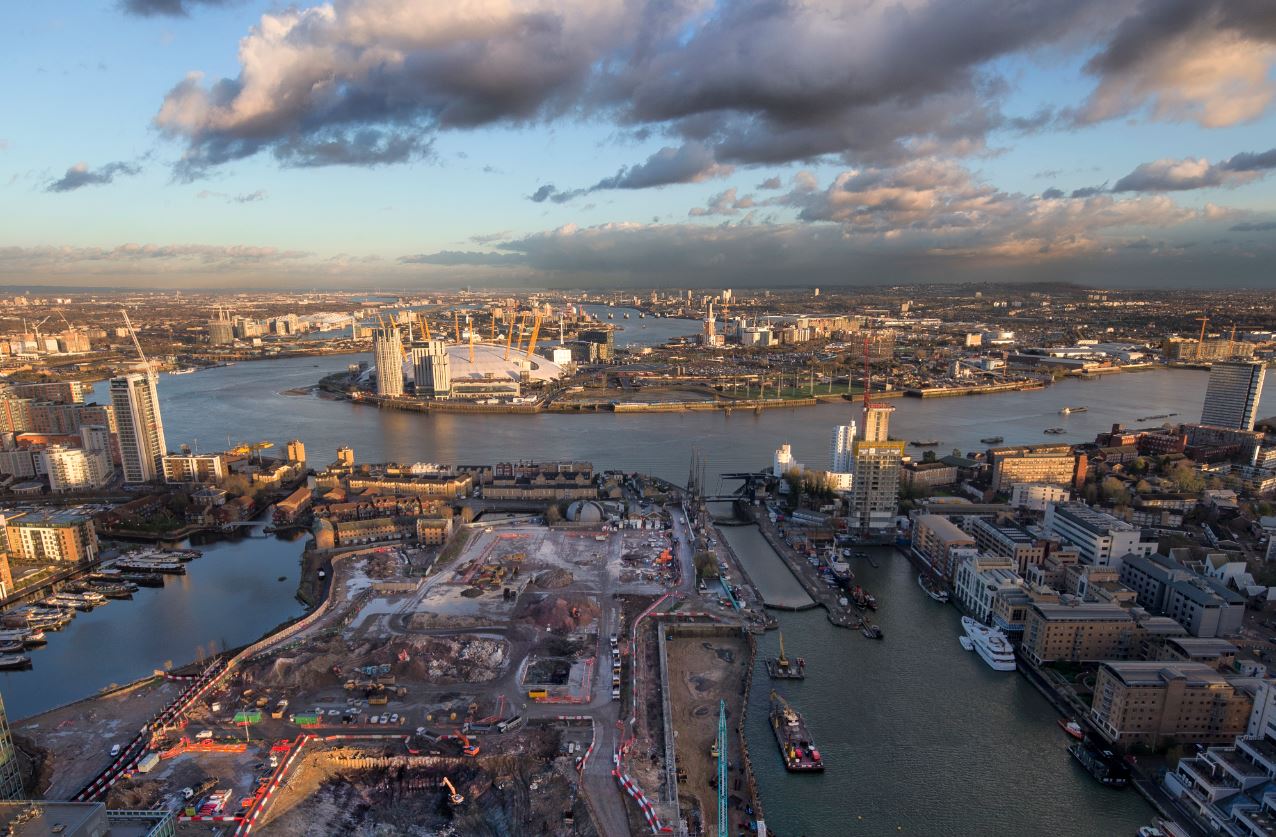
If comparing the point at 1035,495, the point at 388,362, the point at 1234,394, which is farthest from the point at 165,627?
the point at 1234,394

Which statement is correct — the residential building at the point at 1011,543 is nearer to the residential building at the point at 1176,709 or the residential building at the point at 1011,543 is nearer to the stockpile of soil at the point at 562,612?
the residential building at the point at 1176,709

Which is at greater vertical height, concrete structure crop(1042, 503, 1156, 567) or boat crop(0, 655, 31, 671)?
concrete structure crop(1042, 503, 1156, 567)

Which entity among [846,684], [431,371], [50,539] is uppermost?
[431,371]

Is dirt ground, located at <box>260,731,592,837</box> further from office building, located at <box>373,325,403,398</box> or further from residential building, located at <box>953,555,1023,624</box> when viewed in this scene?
office building, located at <box>373,325,403,398</box>

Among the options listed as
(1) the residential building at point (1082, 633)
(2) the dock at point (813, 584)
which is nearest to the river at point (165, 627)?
(2) the dock at point (813, 584)

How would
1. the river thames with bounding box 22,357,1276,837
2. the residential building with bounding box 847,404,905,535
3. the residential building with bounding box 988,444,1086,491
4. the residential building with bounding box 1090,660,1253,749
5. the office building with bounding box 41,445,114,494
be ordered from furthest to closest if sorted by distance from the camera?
the office building with bounding box 41,445,114,494 < the residential building with bounding box 988,444,1086,491 < the residential building with bounding box 847,404,905,535 < the residential building with bounding box 1090,660,1253,749 < the river thames with bounding box 22,357,1276,837

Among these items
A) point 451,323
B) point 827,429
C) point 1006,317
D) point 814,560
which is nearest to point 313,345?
point 451,323

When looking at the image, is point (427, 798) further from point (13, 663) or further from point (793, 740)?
point (13, 663)

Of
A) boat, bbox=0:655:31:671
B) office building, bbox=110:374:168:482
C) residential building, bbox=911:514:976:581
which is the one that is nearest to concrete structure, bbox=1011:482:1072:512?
residential building, bbox=911:514:976:581
